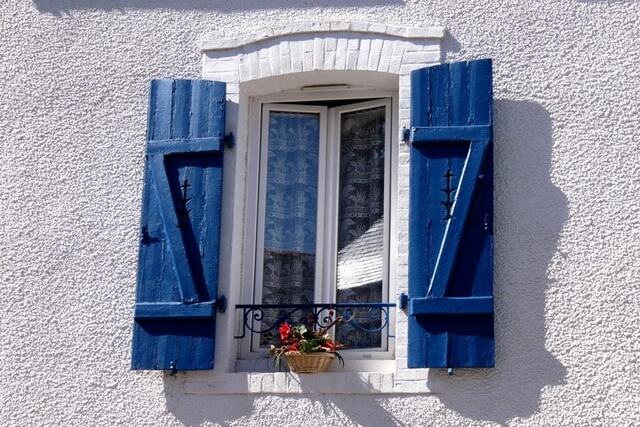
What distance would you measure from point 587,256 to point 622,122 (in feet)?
2.77

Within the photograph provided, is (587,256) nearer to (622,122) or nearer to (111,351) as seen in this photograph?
(622,122)

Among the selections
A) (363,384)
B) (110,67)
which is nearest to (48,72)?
(110,67)

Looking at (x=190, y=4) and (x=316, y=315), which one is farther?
(x=190, y=4)

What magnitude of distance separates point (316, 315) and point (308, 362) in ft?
1.44

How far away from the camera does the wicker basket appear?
297 inches

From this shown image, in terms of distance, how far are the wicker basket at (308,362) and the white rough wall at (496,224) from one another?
0.17 meters

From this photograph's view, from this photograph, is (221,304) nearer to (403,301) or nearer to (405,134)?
(403,301)

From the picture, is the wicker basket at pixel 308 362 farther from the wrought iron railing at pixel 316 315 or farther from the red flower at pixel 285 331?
the wrought iron railing at pixel 316 315

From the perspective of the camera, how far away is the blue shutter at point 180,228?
25.1 ft

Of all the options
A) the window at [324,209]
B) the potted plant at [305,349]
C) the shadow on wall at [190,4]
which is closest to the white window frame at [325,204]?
the window at [324,209]

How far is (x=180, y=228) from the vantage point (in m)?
7.80

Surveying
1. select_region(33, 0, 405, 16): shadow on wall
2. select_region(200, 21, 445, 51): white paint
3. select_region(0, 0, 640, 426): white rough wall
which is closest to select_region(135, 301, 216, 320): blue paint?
select_region(0, 0, 640, 426): white rough wall

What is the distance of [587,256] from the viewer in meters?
7.47

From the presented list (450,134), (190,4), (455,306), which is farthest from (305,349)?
(190,4)
